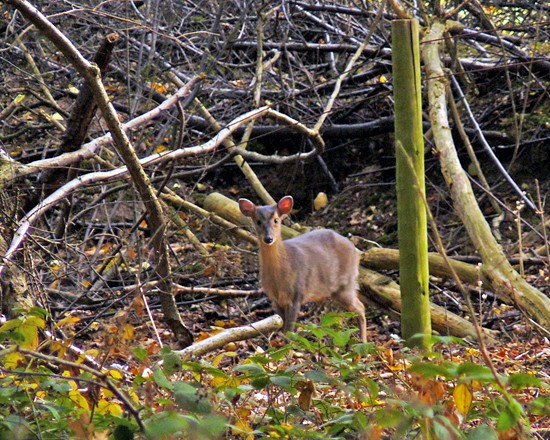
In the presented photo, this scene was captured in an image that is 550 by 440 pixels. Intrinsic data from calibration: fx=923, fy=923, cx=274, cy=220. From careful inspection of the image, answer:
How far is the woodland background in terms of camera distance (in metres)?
3.56

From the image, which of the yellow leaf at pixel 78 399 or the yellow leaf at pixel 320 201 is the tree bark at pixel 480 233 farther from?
the yellow leaf at pixel 78 399

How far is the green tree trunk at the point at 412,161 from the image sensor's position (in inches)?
206

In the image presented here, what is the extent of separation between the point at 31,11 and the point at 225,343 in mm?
2650

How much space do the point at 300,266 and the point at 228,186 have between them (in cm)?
402

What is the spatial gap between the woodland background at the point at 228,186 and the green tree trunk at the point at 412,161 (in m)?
0.44

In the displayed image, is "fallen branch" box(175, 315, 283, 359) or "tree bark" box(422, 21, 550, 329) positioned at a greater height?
"tree bark" box(422, 21, 550, 329)

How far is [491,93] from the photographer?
1025cm

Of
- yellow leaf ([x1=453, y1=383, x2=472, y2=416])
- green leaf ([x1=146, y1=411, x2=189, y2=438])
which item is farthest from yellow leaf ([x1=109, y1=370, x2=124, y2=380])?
yellow leaf ([x1=453, y1=383, x2=472, y2=416])

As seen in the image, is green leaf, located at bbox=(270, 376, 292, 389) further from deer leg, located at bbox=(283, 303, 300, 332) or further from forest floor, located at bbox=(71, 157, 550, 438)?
deer leg, located at bbox=(283, 303, 300, 332)

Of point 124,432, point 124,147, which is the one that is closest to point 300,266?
point 124,147

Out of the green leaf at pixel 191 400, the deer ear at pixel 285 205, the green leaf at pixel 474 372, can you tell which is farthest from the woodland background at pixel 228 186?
the deer ear at pixel 285 205

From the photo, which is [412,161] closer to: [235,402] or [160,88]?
[235,402]

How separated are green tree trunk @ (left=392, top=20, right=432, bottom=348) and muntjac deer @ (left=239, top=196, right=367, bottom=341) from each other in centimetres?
182

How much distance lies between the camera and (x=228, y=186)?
446 inches
